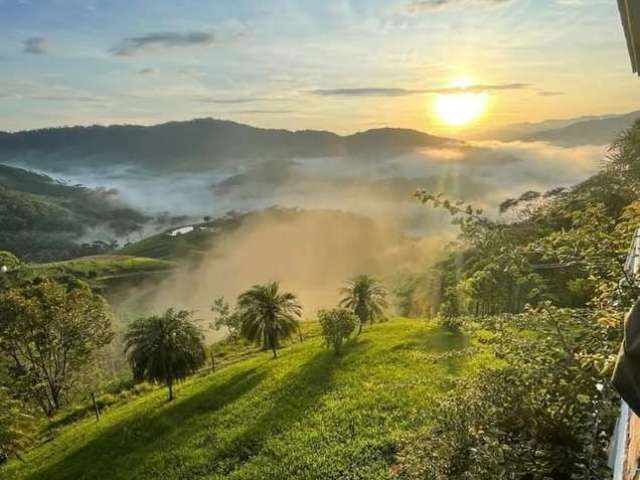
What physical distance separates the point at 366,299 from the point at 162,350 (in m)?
21.5

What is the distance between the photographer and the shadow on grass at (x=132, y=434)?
27938 millimetres

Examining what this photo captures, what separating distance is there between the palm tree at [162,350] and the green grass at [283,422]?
6.94 ft

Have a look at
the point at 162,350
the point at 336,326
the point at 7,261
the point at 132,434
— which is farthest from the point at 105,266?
the point at 132,434

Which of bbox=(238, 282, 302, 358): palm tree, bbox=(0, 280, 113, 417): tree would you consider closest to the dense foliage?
bbox=(238, 282, 302, 358): palm tree

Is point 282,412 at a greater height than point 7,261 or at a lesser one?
lesser

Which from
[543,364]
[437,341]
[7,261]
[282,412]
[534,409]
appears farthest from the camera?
[7,261]

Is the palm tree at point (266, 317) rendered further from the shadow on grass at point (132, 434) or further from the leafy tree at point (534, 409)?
the leafy tree at point (534, 409)

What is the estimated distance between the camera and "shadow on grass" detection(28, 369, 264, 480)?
2794 cm

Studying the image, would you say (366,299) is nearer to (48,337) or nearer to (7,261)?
(48,337)

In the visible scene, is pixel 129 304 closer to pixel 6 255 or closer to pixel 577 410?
pixel 6 255

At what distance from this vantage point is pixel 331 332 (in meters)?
37.3

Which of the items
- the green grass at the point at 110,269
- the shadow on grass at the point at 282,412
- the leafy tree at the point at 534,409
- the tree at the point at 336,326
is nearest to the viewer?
the leafy tree at the point at 534,409

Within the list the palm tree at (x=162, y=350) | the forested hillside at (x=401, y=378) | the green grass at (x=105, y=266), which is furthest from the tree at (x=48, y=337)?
the green grass at (x=105, y=266)

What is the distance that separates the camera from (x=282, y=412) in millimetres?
26875
